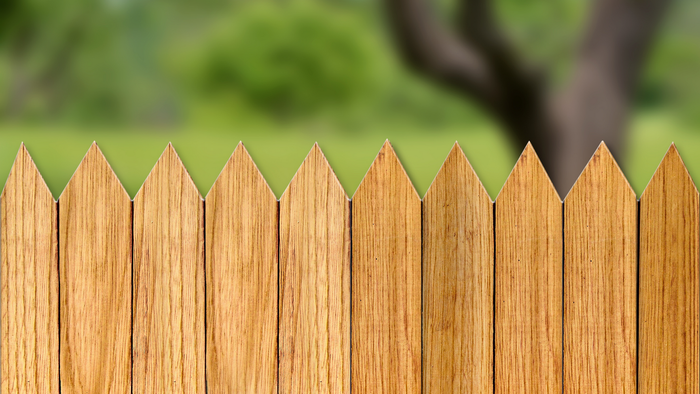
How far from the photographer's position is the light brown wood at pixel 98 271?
129 cm

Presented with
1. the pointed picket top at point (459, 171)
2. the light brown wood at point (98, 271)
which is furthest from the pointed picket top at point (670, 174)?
the light brown wood at point (98, 271)

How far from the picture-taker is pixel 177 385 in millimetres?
1295

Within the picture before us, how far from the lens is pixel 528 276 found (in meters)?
1.25

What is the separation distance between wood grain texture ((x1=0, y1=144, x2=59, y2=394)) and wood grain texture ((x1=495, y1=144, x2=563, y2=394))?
1.01 meters

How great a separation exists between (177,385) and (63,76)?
Answer: 10911mm

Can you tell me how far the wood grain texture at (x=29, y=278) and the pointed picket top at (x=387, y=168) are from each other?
0.71 metres

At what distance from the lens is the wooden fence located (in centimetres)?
125

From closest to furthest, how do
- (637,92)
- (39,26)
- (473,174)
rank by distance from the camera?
1. (473,174)
2. (637,92)
3. (39,26)

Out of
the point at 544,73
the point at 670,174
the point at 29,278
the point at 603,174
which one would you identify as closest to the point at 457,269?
→ the point at 603,174

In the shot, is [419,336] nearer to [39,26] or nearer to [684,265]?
[684,265]

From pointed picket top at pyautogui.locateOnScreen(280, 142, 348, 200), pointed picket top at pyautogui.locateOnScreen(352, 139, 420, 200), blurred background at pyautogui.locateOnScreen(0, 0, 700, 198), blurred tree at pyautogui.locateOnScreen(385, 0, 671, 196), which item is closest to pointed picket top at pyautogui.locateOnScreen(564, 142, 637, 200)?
pointed picket top at pyautogui.locateOnScreen(352, 139, 420, 200)

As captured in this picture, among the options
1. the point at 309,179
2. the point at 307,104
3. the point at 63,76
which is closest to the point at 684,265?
the point at 309,179

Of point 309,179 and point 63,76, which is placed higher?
point 63,76

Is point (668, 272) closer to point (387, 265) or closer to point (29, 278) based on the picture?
point (387, 265)
